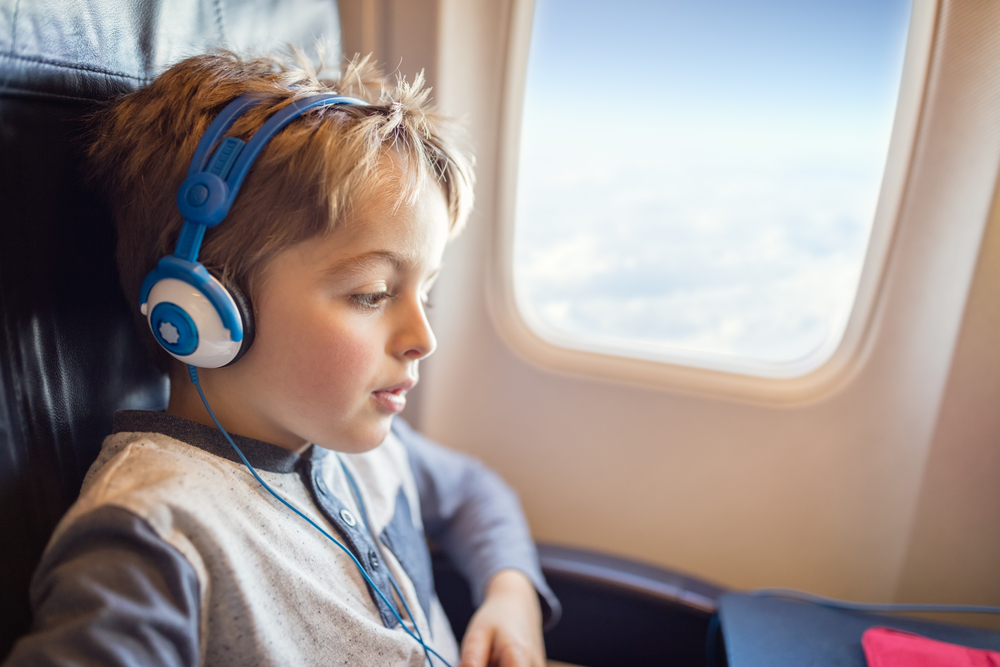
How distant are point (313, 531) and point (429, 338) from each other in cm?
27

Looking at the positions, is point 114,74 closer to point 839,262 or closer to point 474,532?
point 474,532

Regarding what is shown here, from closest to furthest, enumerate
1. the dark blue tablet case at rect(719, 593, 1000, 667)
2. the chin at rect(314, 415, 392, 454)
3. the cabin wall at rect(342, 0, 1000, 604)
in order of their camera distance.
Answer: the chin at rect(314, 415, 392, 454), the dark blue tablet case at rect(719, 593, 1000, 667), the cabin wall at rect(342, 0, 1000, 604)

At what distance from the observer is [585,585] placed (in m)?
1.14

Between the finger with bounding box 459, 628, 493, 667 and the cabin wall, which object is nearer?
the finger with bounding box 459, 628, 493, 667

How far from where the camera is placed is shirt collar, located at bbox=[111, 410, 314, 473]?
692mm

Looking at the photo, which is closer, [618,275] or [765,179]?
[765,179]

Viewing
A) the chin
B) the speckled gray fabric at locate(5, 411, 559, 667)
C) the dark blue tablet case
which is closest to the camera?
the speckled gray fabric at locate(5, 411, 559, 667)

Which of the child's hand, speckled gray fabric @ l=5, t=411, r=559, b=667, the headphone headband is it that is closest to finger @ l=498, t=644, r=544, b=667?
the child's hand

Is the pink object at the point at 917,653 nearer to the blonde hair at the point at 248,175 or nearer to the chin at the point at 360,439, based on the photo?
the chin at the point at 360,439

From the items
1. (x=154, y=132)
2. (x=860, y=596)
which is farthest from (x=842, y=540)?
(x=154, y=132)

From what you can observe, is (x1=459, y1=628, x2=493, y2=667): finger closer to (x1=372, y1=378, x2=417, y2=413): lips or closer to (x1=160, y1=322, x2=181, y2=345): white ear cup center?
(x1=372, y1=378, x2=417, y2=413): lips

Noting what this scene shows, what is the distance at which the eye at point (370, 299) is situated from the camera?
72 centimetres

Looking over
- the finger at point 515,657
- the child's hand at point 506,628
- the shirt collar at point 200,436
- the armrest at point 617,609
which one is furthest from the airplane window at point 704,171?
the shirt collar at point 200,436

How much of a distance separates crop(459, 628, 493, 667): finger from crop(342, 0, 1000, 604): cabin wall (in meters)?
0.55
